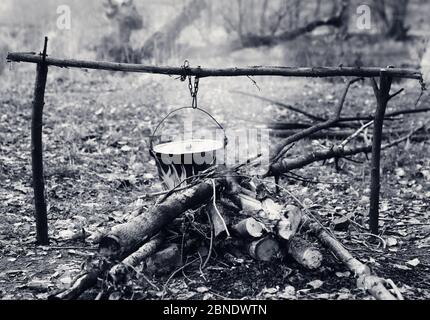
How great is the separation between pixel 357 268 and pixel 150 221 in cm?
156

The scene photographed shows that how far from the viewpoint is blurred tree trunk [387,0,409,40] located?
650 inches

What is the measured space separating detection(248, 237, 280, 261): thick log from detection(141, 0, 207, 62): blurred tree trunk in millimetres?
9068

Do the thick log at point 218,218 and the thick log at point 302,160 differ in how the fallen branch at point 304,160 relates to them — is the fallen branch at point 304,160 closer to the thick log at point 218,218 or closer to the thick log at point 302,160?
the thick log at point 302,160

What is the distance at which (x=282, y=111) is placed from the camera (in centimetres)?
923

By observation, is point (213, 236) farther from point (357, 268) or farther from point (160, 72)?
point (160, 72)

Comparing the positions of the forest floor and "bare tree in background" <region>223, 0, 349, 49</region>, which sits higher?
"bare tree in background" <region>223, 0, 349, 49</region>

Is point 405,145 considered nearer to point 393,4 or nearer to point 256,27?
point 256,27

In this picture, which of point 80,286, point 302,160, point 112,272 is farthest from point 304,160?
point 80,286

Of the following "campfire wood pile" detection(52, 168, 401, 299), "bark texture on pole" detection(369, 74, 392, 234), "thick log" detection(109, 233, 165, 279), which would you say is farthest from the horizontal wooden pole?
"thick log" detection(109, 233, 165, 279)

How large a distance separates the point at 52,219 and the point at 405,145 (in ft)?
17.0

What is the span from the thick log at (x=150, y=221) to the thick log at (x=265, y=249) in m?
0.61

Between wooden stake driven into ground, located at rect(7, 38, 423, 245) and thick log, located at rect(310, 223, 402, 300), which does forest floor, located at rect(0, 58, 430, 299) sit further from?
wooden stake driven into ground, located at rect(7, 38, 423, 245)

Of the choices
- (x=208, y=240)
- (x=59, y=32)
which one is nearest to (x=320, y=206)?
(x=208, y=240)

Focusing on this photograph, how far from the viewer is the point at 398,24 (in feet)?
54.4
